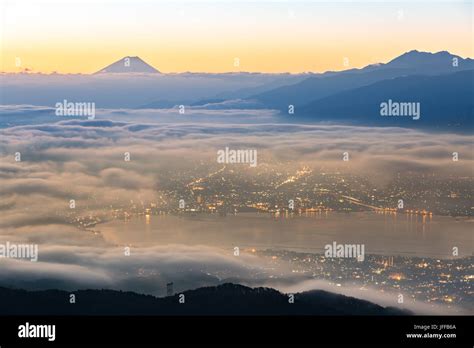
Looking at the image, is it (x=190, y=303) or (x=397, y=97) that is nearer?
(x=190, y=303)

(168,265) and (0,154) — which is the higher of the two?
(0,154)

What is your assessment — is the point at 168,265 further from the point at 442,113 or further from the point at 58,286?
the point at 442,113

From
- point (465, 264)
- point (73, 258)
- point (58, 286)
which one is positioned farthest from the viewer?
point (465, 264)

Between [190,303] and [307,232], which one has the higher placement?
[190,303]

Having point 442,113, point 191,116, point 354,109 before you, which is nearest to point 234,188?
point 191,116

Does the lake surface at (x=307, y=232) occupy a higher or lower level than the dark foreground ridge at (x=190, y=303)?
lower
